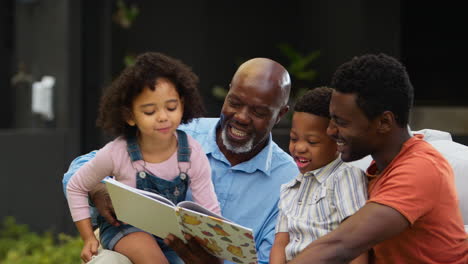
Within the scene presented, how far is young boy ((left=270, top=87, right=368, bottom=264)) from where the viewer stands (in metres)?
3.09

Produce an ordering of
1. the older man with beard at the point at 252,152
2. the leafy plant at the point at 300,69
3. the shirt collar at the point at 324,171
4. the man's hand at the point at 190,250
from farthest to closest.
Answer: the leafy plant at the point at 300,69, the older man with beard at the point at 252,152, the man's hand at the point at 190,250, the shirt collar at the point at 324,171

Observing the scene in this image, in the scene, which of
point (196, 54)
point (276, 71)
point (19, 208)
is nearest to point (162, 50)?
point (196, 54)

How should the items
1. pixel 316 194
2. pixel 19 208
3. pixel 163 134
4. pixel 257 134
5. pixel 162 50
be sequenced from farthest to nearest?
pixel 162 50 → pixel 19 208 → pixel 257 134 → pixel 163 134 → pixel 316 194

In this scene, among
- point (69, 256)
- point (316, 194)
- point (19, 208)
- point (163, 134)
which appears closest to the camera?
point (316, 194)

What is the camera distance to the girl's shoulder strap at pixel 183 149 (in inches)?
138

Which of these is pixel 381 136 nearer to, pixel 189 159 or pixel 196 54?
pixel 189 159

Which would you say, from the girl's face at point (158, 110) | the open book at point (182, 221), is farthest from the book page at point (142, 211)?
the girl's face at point (158, 110)

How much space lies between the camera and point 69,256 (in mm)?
6793

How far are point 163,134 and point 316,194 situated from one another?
683mm

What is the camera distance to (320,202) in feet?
10.3

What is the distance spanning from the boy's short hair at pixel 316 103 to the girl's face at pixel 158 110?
516mm

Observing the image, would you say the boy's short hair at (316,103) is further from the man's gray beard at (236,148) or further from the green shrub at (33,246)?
the green shrub at (33,246)

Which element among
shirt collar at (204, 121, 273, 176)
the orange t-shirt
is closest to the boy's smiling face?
the orange t-shirt

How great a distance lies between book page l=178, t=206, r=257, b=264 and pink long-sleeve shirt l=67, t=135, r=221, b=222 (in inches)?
12.2
